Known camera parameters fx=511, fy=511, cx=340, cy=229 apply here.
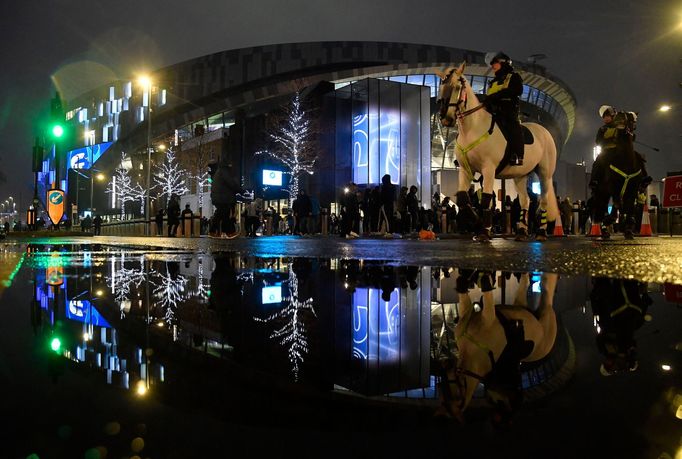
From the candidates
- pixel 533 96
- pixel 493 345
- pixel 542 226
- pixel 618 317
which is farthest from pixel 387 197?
pixel 533 96

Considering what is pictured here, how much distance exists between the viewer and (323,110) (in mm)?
33406

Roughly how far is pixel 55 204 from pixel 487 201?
2267 cm

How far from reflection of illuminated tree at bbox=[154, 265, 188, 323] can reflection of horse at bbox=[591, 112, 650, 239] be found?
6.90 m

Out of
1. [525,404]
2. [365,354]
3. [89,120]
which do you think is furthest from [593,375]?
[89,120]

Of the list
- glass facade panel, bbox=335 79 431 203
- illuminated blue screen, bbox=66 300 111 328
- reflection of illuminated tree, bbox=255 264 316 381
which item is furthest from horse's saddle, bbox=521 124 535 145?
glass facade panel, bbox=335 79 431 203

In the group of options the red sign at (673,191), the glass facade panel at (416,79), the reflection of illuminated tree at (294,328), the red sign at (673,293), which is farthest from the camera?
the glass facade panel at (416,79)

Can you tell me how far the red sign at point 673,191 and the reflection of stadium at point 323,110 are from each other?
26.0ft

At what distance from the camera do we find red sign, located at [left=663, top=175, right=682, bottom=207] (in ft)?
54.0

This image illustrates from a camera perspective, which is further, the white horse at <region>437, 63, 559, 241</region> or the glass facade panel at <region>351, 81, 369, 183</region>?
the glass facade panel at <region>351, 81, 369, 183</region>

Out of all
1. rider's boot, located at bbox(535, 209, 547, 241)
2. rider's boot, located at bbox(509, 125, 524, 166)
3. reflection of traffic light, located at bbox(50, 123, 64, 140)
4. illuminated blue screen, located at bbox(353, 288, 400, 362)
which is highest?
reflection of traffic light, located at bbox(50, 123, 64, 140)

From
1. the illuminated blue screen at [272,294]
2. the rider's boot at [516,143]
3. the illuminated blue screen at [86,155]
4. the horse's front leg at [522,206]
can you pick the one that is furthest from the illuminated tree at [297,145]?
the illuminated blue screen at [86,155]

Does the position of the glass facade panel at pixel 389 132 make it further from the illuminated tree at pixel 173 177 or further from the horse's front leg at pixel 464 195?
the horse's front leg at pixel 464 195

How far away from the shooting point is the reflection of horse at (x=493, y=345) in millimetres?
907

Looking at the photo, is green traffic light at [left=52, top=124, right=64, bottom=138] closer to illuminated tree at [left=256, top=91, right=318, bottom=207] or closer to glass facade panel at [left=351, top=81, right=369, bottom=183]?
illuminated tree at [left=256, top=91, right=318, bottom=207]
